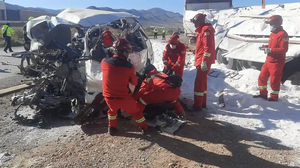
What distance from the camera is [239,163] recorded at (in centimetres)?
336

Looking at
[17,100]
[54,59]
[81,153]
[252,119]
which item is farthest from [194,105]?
[17,100]

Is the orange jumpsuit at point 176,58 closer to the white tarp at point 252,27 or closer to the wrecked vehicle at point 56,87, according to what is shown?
the wrecked vehicle at point 56,87

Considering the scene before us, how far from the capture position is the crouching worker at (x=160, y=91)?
168 inches

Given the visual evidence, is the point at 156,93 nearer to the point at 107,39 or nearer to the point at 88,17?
the point at 107,39

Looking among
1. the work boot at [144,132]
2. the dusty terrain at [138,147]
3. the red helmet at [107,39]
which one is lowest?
the dusty terrain at [138,147]

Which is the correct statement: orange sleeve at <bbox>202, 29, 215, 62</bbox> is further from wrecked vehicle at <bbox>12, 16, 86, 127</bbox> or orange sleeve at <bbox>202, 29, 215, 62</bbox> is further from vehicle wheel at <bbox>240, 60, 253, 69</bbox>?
vehicle wheel at <bbox>240, 60, 253, 69</bbox>

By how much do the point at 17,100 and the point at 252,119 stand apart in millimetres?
4359

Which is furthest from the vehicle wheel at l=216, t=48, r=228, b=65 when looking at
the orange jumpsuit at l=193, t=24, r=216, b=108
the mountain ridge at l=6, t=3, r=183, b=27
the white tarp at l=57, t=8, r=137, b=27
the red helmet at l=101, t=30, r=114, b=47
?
the mountain ridge at l=6, t=3, r=183, b=27

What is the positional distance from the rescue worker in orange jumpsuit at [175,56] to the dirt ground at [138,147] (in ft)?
4.92

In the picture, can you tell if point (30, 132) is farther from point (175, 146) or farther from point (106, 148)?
point (175, 146)

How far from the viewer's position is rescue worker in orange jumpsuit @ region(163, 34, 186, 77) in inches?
227

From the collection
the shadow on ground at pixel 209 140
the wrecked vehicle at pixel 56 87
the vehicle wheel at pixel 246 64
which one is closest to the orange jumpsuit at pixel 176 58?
the shadow on ground at pixel 209 140

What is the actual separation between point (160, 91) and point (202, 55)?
1442mm

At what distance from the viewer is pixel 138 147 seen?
A: 379 cm
